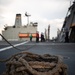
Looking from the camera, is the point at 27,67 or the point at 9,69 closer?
the point at 27,67

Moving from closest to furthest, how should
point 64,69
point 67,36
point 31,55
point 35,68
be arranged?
point 35,68, point 64,69, point 31,55, point 67,36

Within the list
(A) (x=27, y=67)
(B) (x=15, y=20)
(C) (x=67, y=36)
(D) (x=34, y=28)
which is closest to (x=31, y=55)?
(A) (x=27, y=67)

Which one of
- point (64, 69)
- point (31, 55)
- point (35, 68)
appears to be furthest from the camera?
point (31, 55)

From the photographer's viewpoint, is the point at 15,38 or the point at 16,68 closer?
the point at 16,68

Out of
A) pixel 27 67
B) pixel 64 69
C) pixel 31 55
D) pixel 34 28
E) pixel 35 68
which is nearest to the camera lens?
pixel 27 67

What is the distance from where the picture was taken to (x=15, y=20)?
79625 mm

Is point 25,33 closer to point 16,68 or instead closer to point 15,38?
point 15,38

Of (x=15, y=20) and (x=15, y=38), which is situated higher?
(x=15, y=20)

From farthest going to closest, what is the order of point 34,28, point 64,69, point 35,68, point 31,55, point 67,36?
1. point 34,28
2. point 67,36
3. point 31,55
4. point 64,69
5. point 35,68

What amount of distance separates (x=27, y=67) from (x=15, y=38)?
76594mm

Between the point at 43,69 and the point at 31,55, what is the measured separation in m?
0.64

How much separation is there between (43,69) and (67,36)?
1239 inches

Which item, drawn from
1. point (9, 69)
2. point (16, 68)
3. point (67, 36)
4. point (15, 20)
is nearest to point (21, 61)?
point (16, 68)

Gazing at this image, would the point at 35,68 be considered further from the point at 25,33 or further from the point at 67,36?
the point at 25,33
